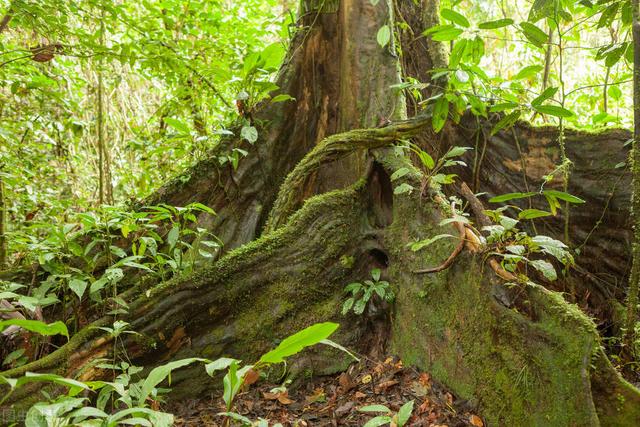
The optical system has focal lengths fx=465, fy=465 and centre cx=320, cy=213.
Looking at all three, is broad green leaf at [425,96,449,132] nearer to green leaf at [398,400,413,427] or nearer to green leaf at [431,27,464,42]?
green leaf at [431,27,464,42]

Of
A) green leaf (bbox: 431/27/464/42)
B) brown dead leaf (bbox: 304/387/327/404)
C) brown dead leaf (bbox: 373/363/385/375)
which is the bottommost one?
brown dead leaf (bbox: 304/387/327/404)

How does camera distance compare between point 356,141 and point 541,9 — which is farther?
point 356,141

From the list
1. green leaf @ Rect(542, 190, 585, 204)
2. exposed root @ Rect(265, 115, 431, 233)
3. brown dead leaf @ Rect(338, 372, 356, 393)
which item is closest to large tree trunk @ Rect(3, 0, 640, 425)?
exposed root @ Rect(265, 115, 431, 233)

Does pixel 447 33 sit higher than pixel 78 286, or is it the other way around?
pixel 447 33

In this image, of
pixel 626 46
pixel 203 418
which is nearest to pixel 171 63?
pixel 203 418

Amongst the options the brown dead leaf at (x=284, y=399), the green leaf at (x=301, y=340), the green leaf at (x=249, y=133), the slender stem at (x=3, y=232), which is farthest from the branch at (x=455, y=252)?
the slender stem at (x=3, y=232)

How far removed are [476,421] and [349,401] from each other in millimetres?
684

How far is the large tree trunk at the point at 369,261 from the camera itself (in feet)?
6.61

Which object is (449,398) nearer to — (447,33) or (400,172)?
(400,172)

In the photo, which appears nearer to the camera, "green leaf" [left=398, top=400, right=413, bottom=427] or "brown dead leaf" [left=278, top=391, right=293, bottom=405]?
"green leaf" [left=398, top=400, right=413, bottom=427]

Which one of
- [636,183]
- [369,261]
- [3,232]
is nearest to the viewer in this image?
[636,183]

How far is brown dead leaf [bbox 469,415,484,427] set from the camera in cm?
215

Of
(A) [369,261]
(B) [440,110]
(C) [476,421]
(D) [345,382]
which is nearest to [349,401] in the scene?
(D) [345,382]

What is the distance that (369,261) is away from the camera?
10.2 feet
